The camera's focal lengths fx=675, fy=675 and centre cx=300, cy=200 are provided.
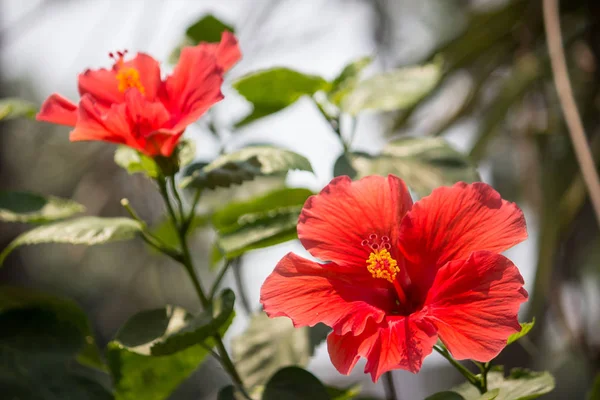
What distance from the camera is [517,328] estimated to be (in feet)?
1.61

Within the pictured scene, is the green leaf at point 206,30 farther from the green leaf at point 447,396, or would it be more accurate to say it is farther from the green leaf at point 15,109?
the green leaf at point 447,396

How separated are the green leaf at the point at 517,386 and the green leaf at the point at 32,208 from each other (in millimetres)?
467

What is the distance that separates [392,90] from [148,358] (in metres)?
0.43

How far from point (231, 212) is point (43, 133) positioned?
2.02m

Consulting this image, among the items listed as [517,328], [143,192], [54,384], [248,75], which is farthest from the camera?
[143,192]

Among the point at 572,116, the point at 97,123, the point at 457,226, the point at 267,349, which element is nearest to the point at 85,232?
the point at 97,123

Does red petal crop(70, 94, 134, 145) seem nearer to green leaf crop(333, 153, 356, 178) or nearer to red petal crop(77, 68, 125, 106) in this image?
red petal crop(77, 68, 125, 106)

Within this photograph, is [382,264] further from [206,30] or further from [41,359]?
[206,30]

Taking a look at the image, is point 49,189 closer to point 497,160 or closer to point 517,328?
point 497,160

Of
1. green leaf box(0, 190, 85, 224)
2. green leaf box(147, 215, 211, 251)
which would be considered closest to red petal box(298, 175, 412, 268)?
green leaf box(0, 190, 85, 224)

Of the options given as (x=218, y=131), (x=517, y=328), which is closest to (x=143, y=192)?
(x=218, y=131)

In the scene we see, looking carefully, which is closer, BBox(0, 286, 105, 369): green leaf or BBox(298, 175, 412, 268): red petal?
BBox(298, 175, 412, 268): red petal

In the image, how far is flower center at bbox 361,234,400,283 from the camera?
0.56 metres

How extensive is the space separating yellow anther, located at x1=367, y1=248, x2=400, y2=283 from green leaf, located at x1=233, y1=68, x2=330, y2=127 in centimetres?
31
